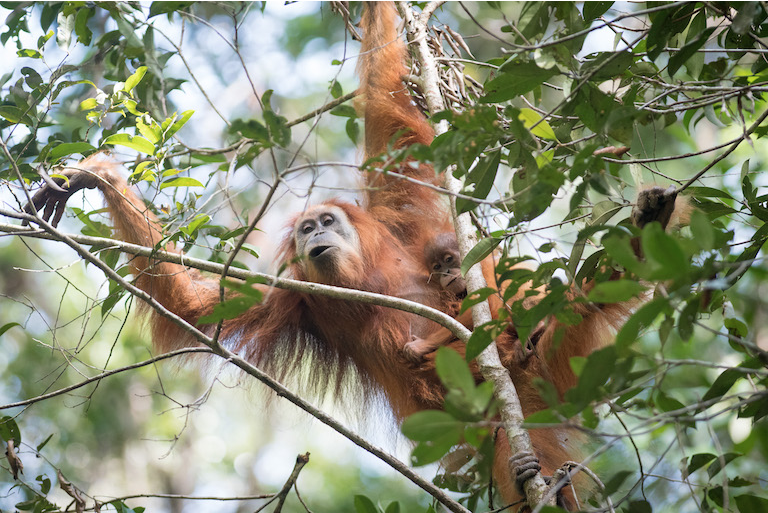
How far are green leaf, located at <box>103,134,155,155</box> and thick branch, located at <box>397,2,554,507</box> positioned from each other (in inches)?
48.9

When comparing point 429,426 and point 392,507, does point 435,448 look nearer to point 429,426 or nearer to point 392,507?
point 429,426

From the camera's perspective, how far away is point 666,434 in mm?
6324

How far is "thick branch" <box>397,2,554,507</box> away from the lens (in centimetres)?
219

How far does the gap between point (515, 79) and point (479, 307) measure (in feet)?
3.24

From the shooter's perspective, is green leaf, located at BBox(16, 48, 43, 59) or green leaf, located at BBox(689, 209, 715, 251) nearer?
green leaf, located at BBox(689, 209, 715, 251)

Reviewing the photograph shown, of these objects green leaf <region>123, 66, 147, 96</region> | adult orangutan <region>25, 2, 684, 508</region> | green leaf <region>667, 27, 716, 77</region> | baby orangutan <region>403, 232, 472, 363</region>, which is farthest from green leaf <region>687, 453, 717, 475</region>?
green leaf <region>123, 66, 147, 96</region>

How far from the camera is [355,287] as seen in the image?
3.75 metres

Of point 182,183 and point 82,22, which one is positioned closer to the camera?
point 182,183

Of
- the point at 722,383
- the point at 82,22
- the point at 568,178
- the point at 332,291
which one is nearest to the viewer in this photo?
the point at 568,178

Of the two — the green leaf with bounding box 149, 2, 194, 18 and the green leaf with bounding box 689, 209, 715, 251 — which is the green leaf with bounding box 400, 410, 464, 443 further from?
the green leaf with bounding box 149, 2, 194, 18

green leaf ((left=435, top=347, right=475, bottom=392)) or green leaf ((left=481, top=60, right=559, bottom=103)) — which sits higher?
green leaf ((left=481, top=60, right=559, bottom=103))

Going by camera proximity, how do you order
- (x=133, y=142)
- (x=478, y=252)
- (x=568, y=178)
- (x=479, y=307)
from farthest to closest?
(x=133, y=142)
(x=479, y=307)
(x=478, y=252)
(x=568, y=178)

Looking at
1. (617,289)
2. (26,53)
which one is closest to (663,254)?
(617,289)

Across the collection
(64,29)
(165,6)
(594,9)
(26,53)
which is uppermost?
(64,29)
